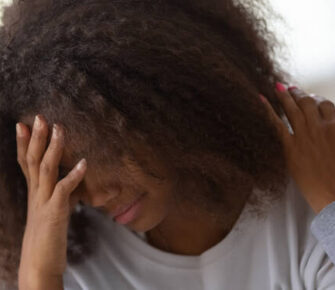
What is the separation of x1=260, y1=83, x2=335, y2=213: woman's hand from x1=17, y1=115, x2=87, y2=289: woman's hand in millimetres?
329

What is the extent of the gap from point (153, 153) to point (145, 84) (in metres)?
0.11

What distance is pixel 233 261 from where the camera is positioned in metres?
0.84

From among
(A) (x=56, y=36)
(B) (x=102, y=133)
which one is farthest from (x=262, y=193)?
(A) (x=56, y=36)

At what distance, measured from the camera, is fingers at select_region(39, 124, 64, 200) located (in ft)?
2.18

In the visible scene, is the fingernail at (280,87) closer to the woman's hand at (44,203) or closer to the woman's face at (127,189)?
the woman's face at (127,189)

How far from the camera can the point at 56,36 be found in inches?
25.2

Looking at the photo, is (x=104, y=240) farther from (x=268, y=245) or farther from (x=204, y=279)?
(x=268, y=245)

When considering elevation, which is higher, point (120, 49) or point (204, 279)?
point (120, 49)

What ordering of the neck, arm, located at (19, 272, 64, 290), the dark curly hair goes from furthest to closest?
the neck, arm, located at (19, 272, 64, 290), the dark curly hair

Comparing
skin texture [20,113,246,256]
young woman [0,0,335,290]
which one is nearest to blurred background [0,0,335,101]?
young woman [0,0,335,290]

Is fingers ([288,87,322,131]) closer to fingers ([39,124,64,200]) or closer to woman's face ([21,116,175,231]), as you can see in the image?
woman's face ([21,116,175,231])

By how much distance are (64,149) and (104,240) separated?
10.8 inches

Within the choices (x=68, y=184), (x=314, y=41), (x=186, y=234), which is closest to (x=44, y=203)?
(x=68, y=184)

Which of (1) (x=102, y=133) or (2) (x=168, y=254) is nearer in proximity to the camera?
(1) (x=102, y=133)
